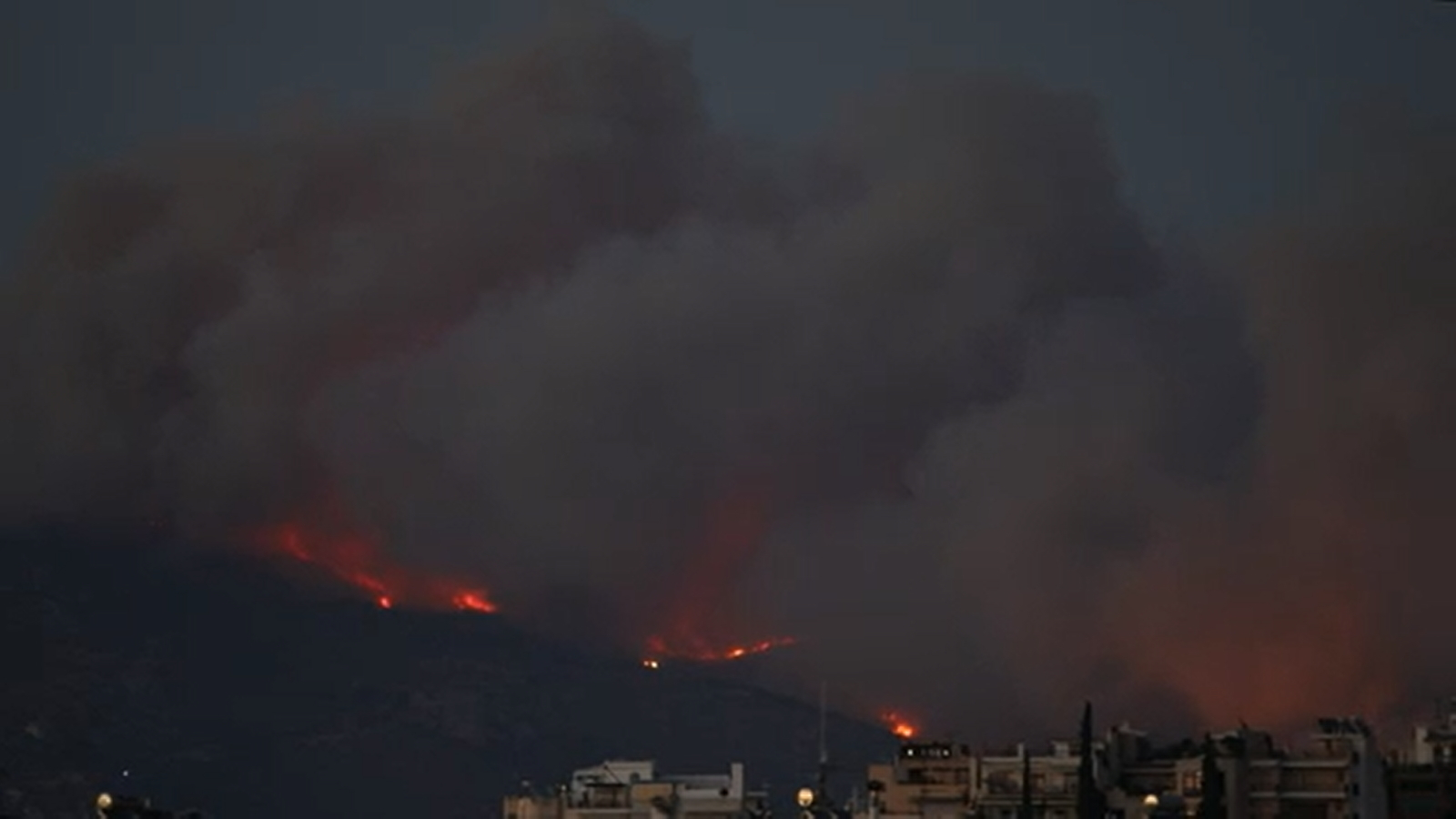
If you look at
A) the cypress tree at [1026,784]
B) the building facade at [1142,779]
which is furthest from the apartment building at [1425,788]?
the cypress tree at [1026,784]

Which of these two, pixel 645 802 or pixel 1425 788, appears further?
pixel 645 802

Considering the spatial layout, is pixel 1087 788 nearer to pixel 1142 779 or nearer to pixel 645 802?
pixel 1142 779

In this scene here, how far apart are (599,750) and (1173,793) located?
31.3 m

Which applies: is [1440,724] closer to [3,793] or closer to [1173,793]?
[1173,793]

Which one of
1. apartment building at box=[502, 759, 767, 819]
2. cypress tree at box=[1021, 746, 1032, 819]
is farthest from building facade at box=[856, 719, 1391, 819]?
apartment building at box=[502, 759, 767, 819]

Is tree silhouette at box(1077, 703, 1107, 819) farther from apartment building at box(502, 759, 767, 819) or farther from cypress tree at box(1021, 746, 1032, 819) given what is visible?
apartment building at box(502, 759, 767, 819)

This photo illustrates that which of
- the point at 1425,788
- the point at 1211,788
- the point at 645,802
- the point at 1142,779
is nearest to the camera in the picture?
the point at 1211,788

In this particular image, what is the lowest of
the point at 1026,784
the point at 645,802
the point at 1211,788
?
the point at 1211,788

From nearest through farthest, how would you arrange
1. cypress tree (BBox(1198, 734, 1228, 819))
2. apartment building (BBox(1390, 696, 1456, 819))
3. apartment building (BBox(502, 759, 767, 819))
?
cypress tree (BBox(1198, 734, 1228, 819))
apartment building (BBox(1390, 696, 1456, 819))
apartment building (BBox(502, 759, 767, 819))

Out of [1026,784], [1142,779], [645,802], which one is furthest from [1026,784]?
[645,802]

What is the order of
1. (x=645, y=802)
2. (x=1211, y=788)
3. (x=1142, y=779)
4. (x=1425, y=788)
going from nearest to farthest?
(x=1211, y=788), (x=1425, y=788), (x=1142, y=779), (x=645, y=802)

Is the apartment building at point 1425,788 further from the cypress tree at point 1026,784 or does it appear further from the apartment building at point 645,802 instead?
the apartment building at point 645,802

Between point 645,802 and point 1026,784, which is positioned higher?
point 645,802

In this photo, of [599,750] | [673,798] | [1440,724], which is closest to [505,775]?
[599,750]
